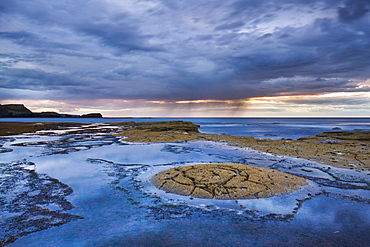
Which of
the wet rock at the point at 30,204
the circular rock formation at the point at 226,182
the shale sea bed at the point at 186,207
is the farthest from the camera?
the circular rock formation at the point at 226,182

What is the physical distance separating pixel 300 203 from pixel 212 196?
293 centimetres

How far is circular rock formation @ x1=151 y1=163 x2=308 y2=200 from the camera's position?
812 cm

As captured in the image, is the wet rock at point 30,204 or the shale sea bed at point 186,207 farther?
the wet rock at point 30,204

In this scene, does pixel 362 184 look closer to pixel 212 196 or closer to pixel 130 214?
pixel 212 196

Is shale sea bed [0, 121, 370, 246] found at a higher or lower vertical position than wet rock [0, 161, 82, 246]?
lower

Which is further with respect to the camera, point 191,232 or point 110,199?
point 110,199

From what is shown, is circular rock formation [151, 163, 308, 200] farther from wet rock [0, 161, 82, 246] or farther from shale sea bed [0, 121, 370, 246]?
wet rock [0, 161, 82, 246]

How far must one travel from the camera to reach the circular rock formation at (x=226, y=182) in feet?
26.6

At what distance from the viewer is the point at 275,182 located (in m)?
9.15

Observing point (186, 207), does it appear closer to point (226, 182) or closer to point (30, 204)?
point (226, 182)

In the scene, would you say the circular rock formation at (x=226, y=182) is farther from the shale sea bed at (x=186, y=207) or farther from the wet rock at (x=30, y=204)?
the wet rock at (x=30, y=204)

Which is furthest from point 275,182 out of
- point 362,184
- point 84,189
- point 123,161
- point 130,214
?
point 123,161

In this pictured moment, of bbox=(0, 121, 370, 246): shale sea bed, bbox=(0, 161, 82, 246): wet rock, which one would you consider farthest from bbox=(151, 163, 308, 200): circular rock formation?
bbox=(0, 161, 82, 246): wet rock

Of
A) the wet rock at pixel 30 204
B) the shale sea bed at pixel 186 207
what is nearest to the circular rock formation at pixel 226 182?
the shale sea bed at pixel 186 207
